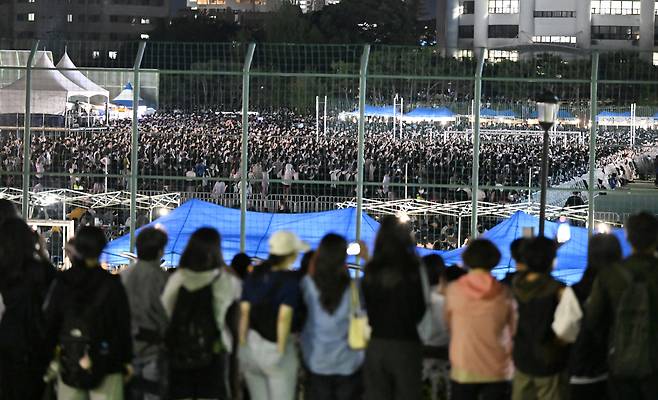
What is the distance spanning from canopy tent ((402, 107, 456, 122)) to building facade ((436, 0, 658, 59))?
317ft

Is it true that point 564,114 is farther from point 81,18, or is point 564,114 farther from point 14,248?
point 81,18

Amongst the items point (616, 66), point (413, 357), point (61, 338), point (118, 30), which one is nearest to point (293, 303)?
point (413, 357)

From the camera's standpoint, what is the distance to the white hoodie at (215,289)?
8.34 meters

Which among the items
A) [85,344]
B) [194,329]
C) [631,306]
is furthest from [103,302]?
[631,306]

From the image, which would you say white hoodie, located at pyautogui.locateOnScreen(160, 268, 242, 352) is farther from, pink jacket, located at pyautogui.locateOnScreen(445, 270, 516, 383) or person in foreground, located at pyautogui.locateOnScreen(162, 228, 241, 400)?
pink jacket, located at pyautogui.locateOnScreen(445, 270, 516, 383)

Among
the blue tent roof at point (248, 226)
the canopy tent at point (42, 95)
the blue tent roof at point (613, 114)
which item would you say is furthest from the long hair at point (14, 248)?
the blue tent roof at point (613, 114)

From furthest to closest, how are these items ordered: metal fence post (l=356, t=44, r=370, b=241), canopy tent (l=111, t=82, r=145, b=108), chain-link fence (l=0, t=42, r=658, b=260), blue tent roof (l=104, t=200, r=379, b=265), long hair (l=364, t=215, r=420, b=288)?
canopy tent (l=111, t=82, r=145, b=108), blue tent roof (l=104, t=200, r=379, b=265), chain-link fence (l=0, t=42, r=658, b=260), metal fence post (l=356, t=44, r=370, b=241), long hair (l=364, t=215, r=420, b=288)

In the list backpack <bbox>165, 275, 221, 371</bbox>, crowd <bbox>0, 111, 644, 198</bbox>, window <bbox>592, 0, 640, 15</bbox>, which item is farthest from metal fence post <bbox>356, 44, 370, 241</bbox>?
window <bbox>592, 0, 640, 15</bbox>

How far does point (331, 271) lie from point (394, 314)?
18.3 inches

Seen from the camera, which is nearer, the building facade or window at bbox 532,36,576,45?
the building facade

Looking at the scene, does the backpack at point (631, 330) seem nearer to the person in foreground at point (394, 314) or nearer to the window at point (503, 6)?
the person in foreground at point (394, 314)

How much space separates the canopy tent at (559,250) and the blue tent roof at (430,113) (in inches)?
130

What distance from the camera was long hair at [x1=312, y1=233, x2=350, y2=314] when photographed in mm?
8109

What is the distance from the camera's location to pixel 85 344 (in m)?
8.22
